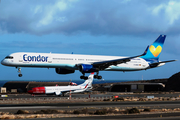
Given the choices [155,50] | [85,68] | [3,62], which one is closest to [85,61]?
[85,68]

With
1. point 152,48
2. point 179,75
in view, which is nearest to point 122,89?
point 179,75

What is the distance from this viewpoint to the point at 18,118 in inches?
1286

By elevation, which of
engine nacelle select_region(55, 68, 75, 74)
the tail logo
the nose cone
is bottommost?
engine nacelle select_region(55, 68, 75, 74)

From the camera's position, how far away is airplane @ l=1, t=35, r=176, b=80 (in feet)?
192

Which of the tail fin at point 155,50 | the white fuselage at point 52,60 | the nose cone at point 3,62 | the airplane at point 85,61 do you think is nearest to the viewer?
the nose cone at point 3,62

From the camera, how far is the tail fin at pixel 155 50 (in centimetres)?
7788

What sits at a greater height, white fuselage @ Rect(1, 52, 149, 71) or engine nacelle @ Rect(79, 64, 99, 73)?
white fuselage @ Rect(1, 52, 149, 71)

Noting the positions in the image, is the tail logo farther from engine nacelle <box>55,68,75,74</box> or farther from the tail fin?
engine nacelle <box>55,68,75,74</box>

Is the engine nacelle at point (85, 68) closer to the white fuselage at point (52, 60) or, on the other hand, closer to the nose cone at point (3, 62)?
the white fuselage at point (52, 60)

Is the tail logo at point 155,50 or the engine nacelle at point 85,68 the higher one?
the tail logo at point 155,50

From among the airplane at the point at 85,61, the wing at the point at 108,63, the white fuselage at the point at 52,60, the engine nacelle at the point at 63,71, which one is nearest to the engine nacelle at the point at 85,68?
the airplane at the point at 85,61

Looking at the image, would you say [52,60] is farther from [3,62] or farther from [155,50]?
[155,50]

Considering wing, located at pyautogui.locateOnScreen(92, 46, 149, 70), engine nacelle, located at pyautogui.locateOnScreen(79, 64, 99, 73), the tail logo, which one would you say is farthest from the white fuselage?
the tail logo

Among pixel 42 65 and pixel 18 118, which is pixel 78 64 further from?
pixel 18 118
